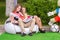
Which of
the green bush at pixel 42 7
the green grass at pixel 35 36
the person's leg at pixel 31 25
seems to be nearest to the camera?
the green grass at pixel 35 36

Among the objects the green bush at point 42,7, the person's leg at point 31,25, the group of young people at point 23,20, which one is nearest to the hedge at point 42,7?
the green bush at point 42,7

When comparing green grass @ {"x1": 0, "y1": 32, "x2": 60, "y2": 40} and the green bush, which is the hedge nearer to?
the green bush

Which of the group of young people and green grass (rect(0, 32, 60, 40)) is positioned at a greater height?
the group of young people

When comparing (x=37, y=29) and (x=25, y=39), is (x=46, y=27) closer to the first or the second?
(x=37, y=29)

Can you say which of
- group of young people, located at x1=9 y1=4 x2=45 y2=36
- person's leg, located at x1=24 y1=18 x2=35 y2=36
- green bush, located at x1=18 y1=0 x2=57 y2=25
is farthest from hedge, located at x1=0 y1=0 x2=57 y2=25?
person's leg, located at x1=24 y1=18 x2=35 y2=36

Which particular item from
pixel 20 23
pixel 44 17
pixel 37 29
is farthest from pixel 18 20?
pixel 44 17

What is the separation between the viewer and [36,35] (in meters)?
9.78

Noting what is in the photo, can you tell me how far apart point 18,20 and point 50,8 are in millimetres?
1780

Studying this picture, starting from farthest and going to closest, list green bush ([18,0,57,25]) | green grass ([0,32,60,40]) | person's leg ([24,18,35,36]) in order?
1. green bush ([18,0,57,25])
2. person's leg ([24,18,35,36])
3. green grass ([0,32,60,40])

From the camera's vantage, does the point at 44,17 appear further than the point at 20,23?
Yes

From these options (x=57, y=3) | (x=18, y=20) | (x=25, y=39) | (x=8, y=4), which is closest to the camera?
(x=25, y=39)

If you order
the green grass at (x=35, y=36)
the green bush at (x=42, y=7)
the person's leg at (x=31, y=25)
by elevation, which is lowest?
the green grass at (x=35, y=36)

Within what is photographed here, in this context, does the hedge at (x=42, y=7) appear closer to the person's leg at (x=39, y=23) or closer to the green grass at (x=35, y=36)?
the person's leg at (x=39, y=23)

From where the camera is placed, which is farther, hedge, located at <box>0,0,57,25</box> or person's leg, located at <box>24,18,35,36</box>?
hedge, located at <box>0,0,57,25</box>
